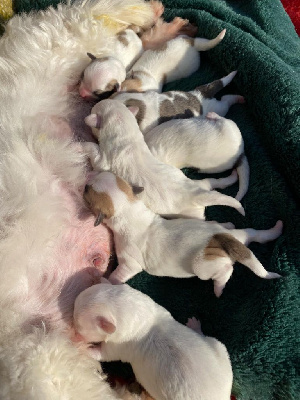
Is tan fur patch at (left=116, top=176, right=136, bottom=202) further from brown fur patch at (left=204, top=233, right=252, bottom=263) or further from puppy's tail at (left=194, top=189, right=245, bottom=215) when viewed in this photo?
brown fur patch at (left=204, top=233, right=252, bottom=263)

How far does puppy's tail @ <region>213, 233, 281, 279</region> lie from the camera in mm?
1300

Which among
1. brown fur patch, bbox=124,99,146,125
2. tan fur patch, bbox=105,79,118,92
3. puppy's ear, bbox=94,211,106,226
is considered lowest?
puppy's ear, bbox=94,211,106,226

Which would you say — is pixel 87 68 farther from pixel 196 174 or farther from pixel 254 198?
pixel 254 198

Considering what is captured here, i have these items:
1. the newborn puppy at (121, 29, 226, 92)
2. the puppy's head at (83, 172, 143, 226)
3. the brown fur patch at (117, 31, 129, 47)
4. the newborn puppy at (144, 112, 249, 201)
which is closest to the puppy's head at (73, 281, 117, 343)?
the puppy's head at (83, 172, 143, 226)

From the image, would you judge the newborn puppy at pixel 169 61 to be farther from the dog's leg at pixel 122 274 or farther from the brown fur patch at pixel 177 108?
the dog's leg at pixel 122 274

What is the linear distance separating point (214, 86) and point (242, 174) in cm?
45

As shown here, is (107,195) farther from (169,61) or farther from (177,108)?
(169,61)

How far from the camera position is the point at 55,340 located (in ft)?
3.99

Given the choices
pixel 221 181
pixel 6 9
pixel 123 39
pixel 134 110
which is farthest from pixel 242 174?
pixel 6 9

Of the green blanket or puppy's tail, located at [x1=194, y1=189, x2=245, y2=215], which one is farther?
puppy's tail, located at [x1=194, y1=189, x2=245, y2=215]

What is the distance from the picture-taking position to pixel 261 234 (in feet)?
4.76

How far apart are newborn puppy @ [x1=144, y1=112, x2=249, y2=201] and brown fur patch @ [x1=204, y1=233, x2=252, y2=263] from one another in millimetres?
279

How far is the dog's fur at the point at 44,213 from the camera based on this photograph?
3.83 feet

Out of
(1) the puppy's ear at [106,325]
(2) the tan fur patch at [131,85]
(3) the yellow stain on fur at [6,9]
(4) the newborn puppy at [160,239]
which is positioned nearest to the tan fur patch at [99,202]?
(4) the newborn puppy at [160,239]
